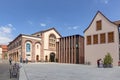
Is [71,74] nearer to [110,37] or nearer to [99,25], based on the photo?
[110,37]

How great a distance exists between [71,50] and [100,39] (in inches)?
556

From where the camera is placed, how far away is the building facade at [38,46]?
60125 millimetres

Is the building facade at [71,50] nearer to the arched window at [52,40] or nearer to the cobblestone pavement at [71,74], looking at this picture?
the arched window at [52,40]

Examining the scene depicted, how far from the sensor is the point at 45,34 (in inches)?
2628

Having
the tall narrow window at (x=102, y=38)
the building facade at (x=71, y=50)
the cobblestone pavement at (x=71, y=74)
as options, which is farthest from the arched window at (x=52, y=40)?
the cobblestone pavement at (x=71, y=74)

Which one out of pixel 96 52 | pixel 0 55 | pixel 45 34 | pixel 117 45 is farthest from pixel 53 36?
pixel 0 55

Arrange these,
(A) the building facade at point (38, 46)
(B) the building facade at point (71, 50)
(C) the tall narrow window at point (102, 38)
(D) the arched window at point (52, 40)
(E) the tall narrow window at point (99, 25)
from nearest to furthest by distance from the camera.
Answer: (C) the tall narrow window at point (102, 38), (E) the tall narrow window at point (99, 25), (B) the building facade at point (71, 50), (A) the building facade at point (38, 46), (D) the arched window at point (52, 40)

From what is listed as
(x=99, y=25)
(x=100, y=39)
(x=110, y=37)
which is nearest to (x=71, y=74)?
(x=110, y=37)

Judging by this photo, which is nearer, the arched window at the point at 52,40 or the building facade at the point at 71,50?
the building facade at the point at 71,50

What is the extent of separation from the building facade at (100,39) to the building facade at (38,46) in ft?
75.4

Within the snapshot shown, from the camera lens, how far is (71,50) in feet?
175

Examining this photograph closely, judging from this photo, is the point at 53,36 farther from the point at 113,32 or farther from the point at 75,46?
the point at 113,32

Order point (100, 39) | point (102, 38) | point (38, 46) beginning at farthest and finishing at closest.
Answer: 1. point (38, 46)
2. point (100, 39)
3. point (102, 38)

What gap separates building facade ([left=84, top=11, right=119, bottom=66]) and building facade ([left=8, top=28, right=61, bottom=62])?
23.0 m
